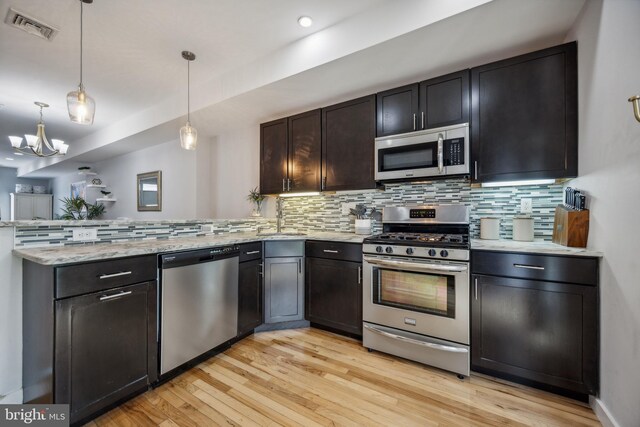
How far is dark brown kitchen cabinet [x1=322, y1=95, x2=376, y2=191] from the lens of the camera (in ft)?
8.23

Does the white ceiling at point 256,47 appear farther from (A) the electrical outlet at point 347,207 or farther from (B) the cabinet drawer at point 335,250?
(B) the cabinet drawer at point 335,250

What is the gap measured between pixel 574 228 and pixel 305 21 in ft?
7.91

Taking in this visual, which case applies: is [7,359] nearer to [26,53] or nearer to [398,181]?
[26,53]

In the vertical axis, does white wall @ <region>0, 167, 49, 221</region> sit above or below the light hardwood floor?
above

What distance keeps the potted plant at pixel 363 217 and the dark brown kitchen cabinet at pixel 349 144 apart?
0.29 m

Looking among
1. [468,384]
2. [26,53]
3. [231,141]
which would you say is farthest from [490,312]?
[26,53]

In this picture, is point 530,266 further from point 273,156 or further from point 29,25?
point 29,25

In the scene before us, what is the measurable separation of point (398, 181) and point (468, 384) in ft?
5.39

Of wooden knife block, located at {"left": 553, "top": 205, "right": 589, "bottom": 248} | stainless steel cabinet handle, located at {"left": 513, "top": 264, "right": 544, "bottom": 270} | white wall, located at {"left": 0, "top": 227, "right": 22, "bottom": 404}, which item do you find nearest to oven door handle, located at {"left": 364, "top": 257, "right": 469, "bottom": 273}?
stainless steel cabinet handle, located at {"left": 513, "top": 264, "right": 544, "bottom": 270}

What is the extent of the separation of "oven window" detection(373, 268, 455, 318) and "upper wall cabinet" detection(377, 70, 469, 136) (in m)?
1.27

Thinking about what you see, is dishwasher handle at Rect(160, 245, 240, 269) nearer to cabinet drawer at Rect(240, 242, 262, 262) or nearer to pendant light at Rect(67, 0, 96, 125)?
cabinet drawer at Rect(240, 242, 262, 262)

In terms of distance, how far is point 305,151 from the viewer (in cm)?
290

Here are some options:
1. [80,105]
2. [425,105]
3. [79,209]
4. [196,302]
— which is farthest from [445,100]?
[79,209]

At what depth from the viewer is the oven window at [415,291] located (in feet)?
6.15
